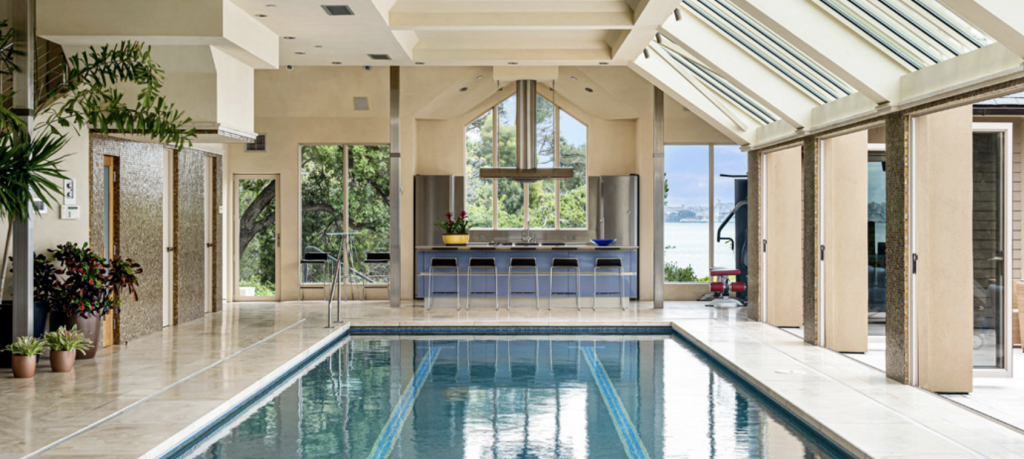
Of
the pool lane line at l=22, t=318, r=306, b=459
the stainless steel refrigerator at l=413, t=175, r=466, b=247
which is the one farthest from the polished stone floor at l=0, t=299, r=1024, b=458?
the stainless steel refrigerator at l=413, t=175, r=466, b=247

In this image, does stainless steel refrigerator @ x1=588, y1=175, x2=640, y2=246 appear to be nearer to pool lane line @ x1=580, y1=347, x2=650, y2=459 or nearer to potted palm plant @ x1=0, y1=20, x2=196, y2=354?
pool lane line @ x1=580, y1=347, x2=650, y2=459

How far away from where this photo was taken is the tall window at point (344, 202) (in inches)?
535

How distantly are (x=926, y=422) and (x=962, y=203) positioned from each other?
6.40 feet

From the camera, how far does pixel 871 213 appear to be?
8.77 metres

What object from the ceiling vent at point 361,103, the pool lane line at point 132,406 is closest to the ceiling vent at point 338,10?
the pool lane line at point 132,406

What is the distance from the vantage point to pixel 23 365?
6.68 metres

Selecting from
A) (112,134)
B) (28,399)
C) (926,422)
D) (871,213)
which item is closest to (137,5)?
(112,134)

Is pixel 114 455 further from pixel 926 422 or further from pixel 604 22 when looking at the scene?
pixel 604 22

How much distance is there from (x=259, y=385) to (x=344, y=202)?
7311 millimetres

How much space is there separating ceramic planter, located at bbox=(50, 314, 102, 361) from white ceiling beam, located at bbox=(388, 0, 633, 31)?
13.4 ft

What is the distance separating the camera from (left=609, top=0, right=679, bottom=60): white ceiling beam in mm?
7746

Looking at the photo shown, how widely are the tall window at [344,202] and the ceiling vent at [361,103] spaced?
694 millimetres

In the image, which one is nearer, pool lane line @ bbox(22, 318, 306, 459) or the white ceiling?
pool lane line @ bbox(22, 318, 306, 459)

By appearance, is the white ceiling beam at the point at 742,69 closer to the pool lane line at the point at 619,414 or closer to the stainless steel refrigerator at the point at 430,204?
the pool lane line at the point at 619,414
